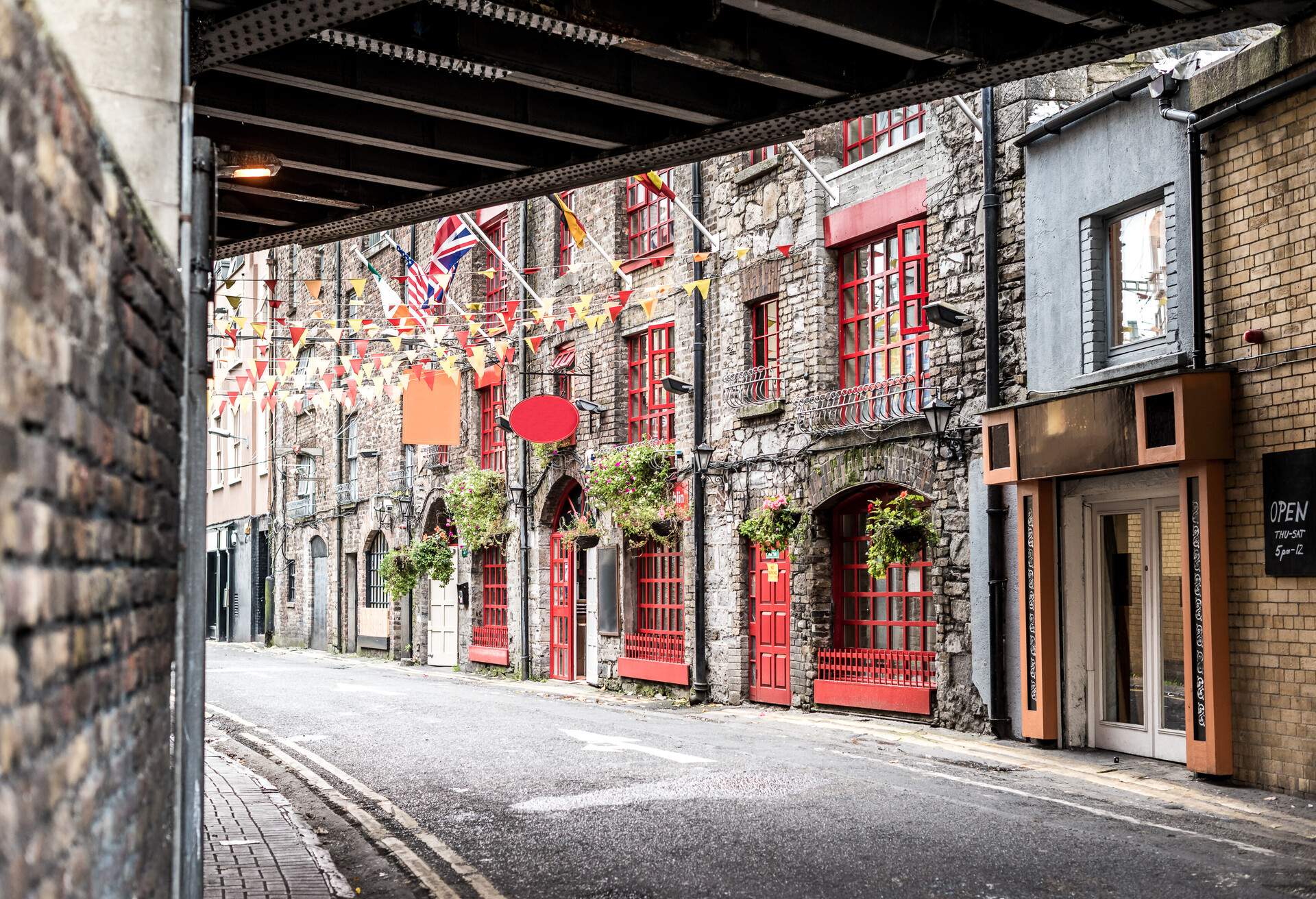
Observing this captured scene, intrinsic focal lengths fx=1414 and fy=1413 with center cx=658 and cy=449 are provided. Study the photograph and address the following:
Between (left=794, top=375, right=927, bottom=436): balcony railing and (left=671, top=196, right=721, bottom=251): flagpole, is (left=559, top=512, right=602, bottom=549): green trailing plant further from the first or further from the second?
(left=794, top=375, right=927, bottom=436): balcony railing

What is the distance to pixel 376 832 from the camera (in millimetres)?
9336

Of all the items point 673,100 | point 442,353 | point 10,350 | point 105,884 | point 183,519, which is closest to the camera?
point 10,350

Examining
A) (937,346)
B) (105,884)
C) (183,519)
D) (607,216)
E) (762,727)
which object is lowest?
(762,727)

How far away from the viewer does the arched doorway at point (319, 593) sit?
36531mm

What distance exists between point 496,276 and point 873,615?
12.4 metres

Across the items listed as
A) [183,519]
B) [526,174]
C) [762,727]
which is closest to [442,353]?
[762,727]

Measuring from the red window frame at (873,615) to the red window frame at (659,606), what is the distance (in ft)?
11.3

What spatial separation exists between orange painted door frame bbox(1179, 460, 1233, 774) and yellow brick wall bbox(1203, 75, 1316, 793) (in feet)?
0.34

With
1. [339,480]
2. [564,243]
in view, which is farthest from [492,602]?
[339,480]

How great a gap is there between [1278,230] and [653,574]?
12165mm

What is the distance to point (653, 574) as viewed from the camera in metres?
21.6

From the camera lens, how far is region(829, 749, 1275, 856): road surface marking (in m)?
8.59

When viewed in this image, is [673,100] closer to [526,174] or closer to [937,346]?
[526,174]

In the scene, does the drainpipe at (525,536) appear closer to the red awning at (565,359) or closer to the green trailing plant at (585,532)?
the red awning at (565,359)
